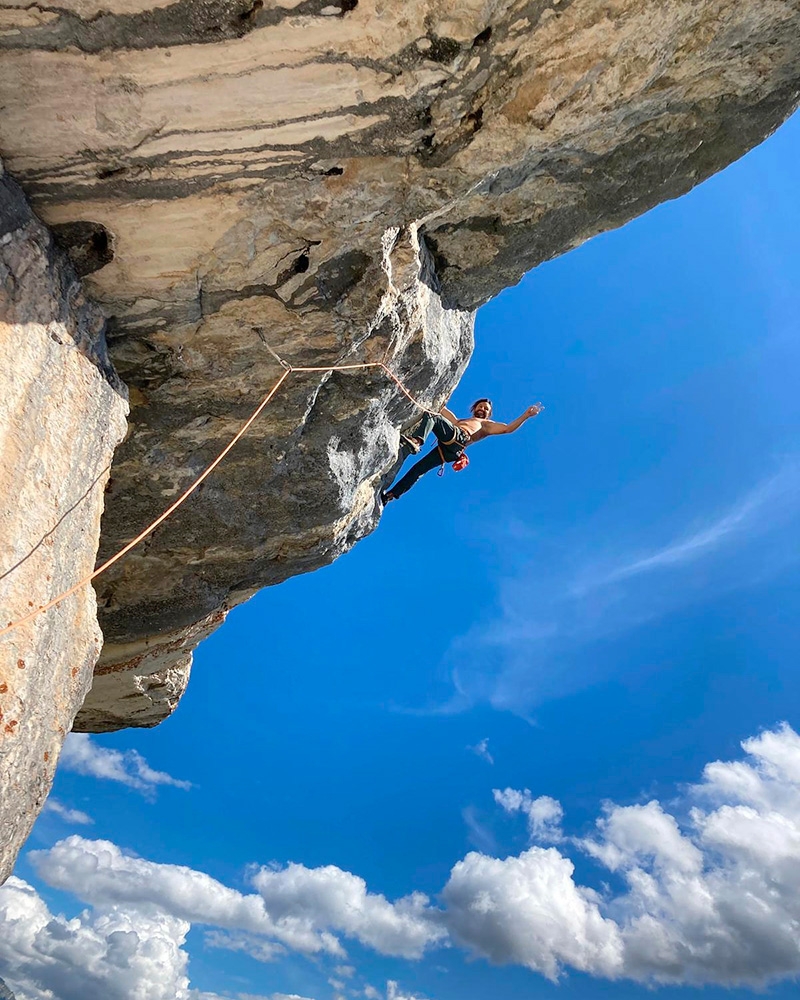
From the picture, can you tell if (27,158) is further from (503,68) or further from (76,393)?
(503,68)

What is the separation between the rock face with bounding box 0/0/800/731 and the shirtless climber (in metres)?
1.81

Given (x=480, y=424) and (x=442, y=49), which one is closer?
(x=442, y=49)

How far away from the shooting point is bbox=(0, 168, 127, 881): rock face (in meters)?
3.36

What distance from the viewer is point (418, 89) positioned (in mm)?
3592

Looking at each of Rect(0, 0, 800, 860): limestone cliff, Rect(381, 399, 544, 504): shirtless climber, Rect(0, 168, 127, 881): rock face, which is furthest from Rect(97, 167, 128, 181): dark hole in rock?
Rect(381, 399, 544, 504): shirtless climber

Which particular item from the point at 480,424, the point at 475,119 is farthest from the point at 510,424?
the point at 475,119

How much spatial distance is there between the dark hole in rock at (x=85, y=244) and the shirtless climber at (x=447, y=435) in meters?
4.43

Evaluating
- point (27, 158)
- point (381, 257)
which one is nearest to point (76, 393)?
point (27, 158)

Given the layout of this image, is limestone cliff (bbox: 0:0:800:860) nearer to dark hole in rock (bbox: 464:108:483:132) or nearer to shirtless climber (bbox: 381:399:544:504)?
dark hole in rock (bbox: 464:108:483:132)

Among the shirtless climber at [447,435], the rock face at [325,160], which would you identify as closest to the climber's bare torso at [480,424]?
the shirtless climber at [447,435]

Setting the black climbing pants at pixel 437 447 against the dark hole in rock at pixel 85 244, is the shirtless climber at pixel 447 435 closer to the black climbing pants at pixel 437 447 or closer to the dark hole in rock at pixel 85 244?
the black climbing pants at pixel 437 447

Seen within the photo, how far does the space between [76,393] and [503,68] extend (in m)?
3.08

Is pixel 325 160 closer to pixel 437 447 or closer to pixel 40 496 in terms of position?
pixel 40 496

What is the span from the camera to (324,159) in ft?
12.6
